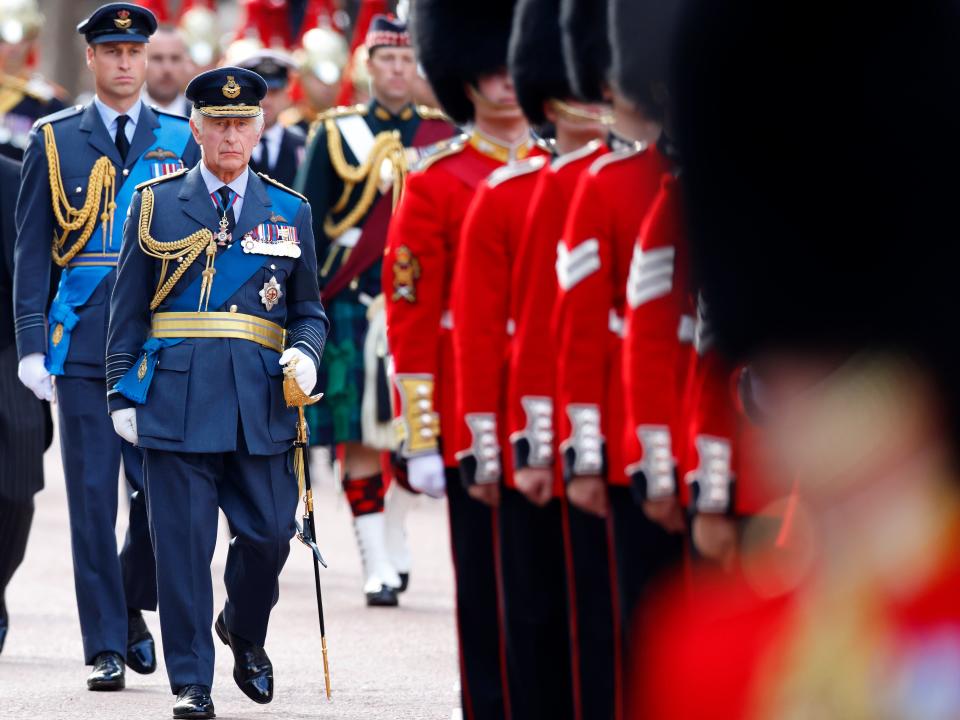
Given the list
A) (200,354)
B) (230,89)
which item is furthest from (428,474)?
(230,89)

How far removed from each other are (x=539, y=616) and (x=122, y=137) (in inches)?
109

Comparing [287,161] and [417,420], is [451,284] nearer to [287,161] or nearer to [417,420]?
[417,420]

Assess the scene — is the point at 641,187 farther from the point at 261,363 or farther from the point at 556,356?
the point at 261,363

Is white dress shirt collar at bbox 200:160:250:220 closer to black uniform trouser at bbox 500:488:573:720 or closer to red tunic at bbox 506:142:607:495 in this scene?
red tunic at bbox 506:142:607:495

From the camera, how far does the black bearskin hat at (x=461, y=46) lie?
221 inches

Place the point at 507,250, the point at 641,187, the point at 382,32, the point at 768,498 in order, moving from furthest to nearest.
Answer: the point at 382,32, the point at 507,250, the point at 641,187, the point at 768,498

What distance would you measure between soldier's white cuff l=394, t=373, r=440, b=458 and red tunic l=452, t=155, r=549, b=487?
305mm

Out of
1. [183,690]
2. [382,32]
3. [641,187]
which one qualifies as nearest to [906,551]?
[641,187]

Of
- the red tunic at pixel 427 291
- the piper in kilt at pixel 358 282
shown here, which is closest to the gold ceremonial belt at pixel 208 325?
the red tunic at pixel 427 291

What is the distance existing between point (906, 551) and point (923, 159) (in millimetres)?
422

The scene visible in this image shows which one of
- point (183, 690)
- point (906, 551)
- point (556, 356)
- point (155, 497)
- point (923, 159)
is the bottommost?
point (183, 690)

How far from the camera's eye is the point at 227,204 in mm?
6371

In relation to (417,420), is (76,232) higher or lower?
higher

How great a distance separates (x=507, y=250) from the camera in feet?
16.5
